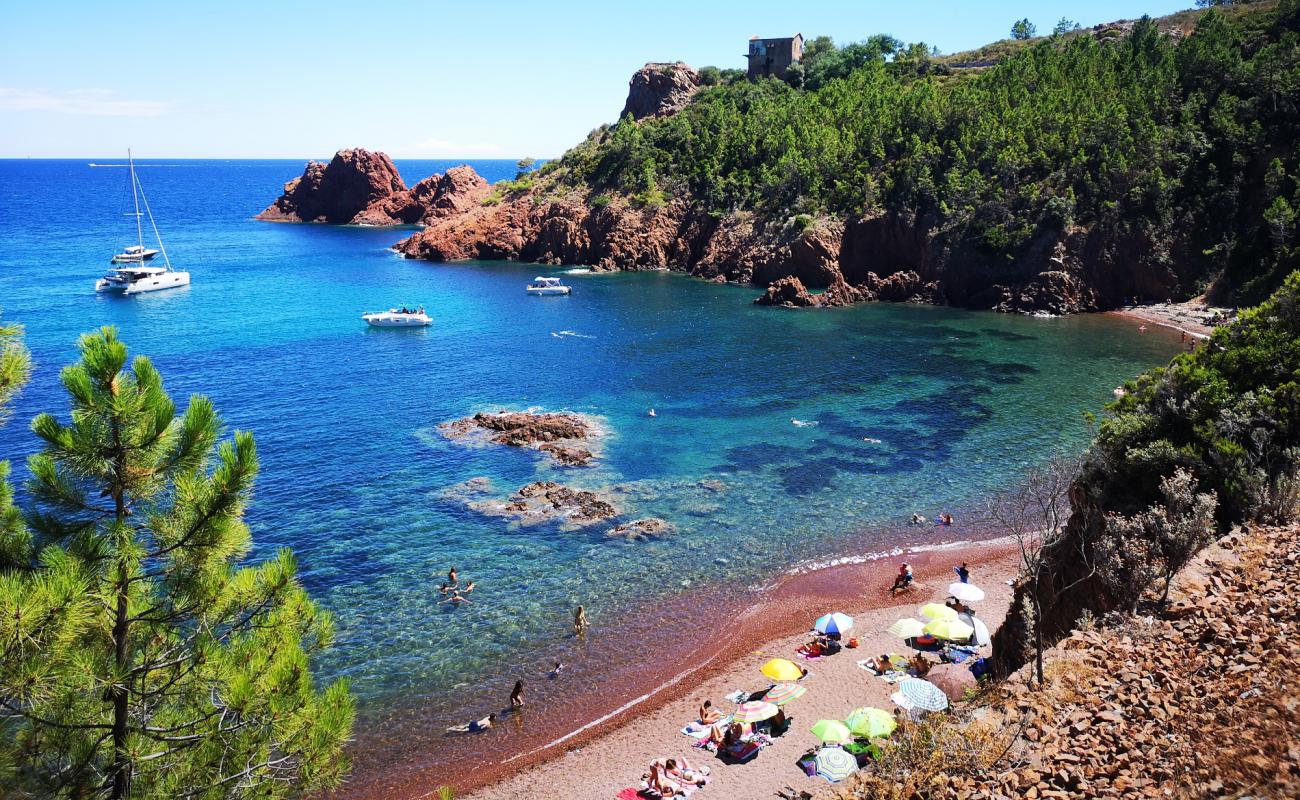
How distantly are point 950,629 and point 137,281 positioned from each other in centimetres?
9025

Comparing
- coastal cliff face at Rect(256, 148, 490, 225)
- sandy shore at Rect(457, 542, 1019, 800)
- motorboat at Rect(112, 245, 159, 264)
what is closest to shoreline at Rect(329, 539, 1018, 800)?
sandy shore at Rect(457, 542, 1019, 800)

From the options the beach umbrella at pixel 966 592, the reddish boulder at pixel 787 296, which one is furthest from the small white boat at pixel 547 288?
the beach umbrella at pixel 966 592

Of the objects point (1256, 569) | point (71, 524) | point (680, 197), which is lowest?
point (1256, 569)

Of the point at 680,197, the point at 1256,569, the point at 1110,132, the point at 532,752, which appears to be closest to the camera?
the point at 1256,569

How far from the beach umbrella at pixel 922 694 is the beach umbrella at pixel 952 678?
454 millimetres

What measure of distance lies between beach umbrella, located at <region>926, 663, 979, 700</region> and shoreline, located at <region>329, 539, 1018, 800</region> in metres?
1.74

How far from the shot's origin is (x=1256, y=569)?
1520cm

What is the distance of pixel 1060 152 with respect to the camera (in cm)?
7975

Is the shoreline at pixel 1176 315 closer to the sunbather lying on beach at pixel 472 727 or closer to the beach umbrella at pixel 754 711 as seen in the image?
the beach umbrella at pixel 754 711

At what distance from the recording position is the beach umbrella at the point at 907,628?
88.8 feet

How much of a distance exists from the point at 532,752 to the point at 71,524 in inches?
612

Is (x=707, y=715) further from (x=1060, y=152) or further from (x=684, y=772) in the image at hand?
(x=1060, y=152)

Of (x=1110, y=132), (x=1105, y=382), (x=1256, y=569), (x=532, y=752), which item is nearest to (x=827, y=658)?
(x=532, y=752)

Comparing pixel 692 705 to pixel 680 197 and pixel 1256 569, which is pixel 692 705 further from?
pixel 680 197
